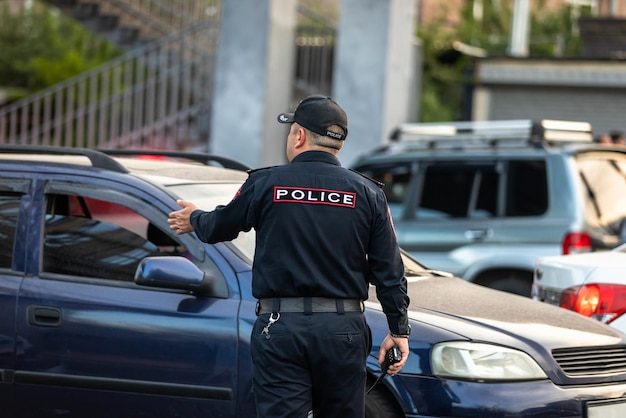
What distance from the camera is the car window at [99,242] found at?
5152 millimetres

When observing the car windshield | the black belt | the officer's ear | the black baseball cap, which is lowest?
the black belt

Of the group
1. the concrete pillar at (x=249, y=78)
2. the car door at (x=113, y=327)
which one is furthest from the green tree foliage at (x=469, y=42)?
the car door at (x=113, y=327)

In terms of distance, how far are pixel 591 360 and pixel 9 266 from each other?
2724 millimetres

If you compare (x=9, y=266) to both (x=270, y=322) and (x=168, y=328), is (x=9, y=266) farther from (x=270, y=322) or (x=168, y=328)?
(x=270, y=322)

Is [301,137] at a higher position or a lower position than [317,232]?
higher

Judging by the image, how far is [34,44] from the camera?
2316cm

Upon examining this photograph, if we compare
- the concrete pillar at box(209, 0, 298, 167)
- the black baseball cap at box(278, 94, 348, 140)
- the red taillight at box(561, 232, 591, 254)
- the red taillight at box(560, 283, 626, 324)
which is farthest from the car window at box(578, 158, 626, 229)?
the concrete pillar at box(209, 0, 298, 167)

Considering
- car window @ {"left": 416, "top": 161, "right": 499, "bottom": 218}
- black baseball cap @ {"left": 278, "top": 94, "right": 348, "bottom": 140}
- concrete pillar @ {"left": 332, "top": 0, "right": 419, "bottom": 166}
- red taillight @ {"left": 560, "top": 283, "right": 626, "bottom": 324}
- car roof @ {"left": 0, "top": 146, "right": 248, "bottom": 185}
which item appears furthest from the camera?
concrete pillar @ {"left": 332, "top": 0, "right": 419, "bottom": 166}

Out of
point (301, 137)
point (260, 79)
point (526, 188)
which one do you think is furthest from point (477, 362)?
point (260, 79)

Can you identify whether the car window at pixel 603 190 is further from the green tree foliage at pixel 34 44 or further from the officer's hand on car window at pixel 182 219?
the green tree foliage at pixel 34 44

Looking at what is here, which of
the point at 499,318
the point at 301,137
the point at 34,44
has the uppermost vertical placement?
the point at 34,44

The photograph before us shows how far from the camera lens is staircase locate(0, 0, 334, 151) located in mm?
15539

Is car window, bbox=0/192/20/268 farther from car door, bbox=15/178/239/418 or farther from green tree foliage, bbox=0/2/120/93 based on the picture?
green tree foliage, bbox=0/2/120/93

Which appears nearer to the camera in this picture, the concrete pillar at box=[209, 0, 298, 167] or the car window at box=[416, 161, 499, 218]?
the car window at box=[416, 161, 499, 218]
